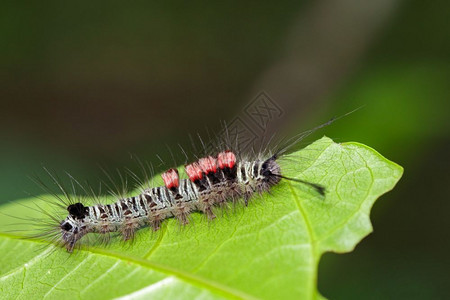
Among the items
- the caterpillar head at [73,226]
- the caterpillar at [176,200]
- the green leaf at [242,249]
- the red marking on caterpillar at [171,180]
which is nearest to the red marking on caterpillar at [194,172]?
the caterpillar at [176,200]

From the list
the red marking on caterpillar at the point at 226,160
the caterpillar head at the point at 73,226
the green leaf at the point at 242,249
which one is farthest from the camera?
the red marking on caterpillar at the point at 226,160

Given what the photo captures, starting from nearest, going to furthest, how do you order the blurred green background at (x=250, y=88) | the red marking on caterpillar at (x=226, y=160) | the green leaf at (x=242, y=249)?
the green leaf at (x=242, y=249)
the red marking on caterpillar at (x=226, y=160)
the blurred green background at (x=250, y=88)

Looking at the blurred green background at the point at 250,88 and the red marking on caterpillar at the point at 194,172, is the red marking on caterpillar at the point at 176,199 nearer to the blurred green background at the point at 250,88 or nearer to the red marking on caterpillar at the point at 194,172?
A: the red marking on caterpillar at the point at 194,172

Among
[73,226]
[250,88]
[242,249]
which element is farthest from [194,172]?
[250,88]

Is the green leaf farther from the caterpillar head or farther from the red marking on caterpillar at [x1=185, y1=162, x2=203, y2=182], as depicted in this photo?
the red marking on caterpillar at [x1=185, y1=162, x2=203, y2=182]

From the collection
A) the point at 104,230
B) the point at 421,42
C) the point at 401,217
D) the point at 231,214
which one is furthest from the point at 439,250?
the point at 104,230

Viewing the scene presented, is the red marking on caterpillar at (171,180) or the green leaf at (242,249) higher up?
the red marking on caterpillar at (171,180)
